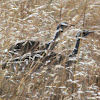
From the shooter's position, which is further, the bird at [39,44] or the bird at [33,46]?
the bird at [39,44]

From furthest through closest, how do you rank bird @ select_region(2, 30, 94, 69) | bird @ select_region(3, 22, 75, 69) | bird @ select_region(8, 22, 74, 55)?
1. bird @ select_region(8, 22, 74, 55)
2. bird @ select_region(3, 22, 75, 69)
3. bird @ select_region(2, 30, 94, 69)

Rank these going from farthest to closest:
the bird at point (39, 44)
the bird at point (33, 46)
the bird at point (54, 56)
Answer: the bird at point (39, 44)
the bird at point (33, 46)
the bird at point (54, 56)

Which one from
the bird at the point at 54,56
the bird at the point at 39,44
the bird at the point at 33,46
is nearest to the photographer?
the bird at the point at 54,56

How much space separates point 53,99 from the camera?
1.97 m

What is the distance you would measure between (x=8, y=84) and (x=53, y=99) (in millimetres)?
500

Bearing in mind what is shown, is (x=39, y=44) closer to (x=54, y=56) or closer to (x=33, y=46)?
(x=33, y=46)

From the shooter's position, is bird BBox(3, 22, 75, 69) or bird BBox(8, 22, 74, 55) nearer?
bird BBox(3, 22, 75, 69)

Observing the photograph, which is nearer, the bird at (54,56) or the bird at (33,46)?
the bird at (54,56)

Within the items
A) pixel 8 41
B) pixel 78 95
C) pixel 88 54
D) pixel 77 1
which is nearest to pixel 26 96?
pixel 78 95

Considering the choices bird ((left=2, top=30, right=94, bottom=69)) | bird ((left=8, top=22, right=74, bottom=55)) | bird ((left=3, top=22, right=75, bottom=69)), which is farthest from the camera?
bird ((left=8, top=22, right=74, bottom=55))

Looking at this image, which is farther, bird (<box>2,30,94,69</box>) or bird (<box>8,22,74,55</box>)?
bird (<box>8,22,74,55</box>)

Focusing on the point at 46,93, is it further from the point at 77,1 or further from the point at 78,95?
the point at 77,1

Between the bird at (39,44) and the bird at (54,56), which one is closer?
the bird at (54,56)

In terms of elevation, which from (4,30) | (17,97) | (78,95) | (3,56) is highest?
(4,30)
